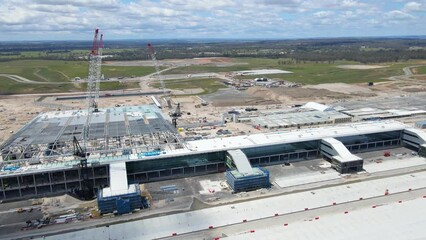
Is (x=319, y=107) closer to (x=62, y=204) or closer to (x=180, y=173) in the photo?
(x=180, y=173)

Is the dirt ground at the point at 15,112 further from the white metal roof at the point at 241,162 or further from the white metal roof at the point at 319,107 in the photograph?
the white metal roof at the point at 319,107

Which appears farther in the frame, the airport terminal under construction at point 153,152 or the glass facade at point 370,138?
the glass facade at point 370,138

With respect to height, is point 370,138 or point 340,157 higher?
point 370,138

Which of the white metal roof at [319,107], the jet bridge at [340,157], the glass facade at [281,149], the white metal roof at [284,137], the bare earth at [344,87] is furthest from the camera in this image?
the bare earth at [344,87]

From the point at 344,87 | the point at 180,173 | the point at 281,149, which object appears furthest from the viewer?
the point at 344,87

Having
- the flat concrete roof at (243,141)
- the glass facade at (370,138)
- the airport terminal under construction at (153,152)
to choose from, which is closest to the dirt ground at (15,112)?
the airport terminal under construction at (153,152)

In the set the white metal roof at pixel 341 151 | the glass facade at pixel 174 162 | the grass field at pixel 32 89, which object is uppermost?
the white metal roof at pixel 341 151

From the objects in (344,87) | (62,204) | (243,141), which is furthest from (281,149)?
(344,87)

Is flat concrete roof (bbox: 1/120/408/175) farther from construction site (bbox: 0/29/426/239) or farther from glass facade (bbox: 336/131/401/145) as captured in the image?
glass facade (bbox: 336/131/401/145)

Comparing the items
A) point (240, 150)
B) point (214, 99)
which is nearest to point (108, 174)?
point (240, 150)

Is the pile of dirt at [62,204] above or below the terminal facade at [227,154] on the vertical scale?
below
